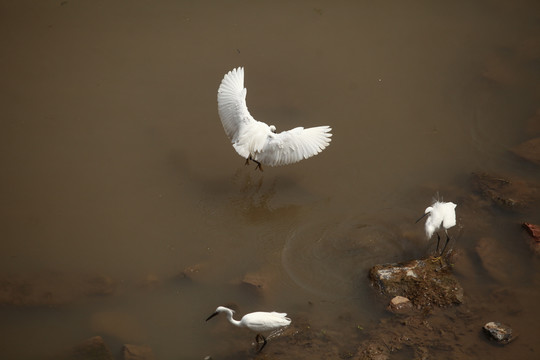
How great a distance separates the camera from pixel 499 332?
5004 millimetres

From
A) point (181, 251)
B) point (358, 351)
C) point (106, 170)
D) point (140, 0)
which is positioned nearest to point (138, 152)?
point (106, 170)

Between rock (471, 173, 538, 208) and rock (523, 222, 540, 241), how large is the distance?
13.7 inches

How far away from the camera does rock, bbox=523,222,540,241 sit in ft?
19.1

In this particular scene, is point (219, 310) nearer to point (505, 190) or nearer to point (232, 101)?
point (232, 101)

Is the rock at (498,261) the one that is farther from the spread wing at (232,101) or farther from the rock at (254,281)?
the spread wing at (232,101)

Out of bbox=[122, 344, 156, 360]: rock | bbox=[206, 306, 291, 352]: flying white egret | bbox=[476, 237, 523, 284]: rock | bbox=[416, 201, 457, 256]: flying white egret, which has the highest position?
bbox=[416, 201, 457, 256]: flying white egret

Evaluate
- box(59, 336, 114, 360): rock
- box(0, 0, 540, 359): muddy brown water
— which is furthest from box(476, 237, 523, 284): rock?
box(59, 336, 114, 360): rock

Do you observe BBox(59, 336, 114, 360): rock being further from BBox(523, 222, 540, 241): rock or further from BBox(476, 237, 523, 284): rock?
BBox(523, 222, 540, 241): rock

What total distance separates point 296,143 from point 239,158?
1.16 m

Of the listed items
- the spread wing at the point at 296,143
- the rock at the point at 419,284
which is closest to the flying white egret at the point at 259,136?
the spread wing at the point at 296,143

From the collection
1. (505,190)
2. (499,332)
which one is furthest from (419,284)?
(505,190)

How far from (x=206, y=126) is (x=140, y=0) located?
305 cm

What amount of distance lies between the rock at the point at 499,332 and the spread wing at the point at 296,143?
8.33 feet

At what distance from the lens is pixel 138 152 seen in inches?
273
